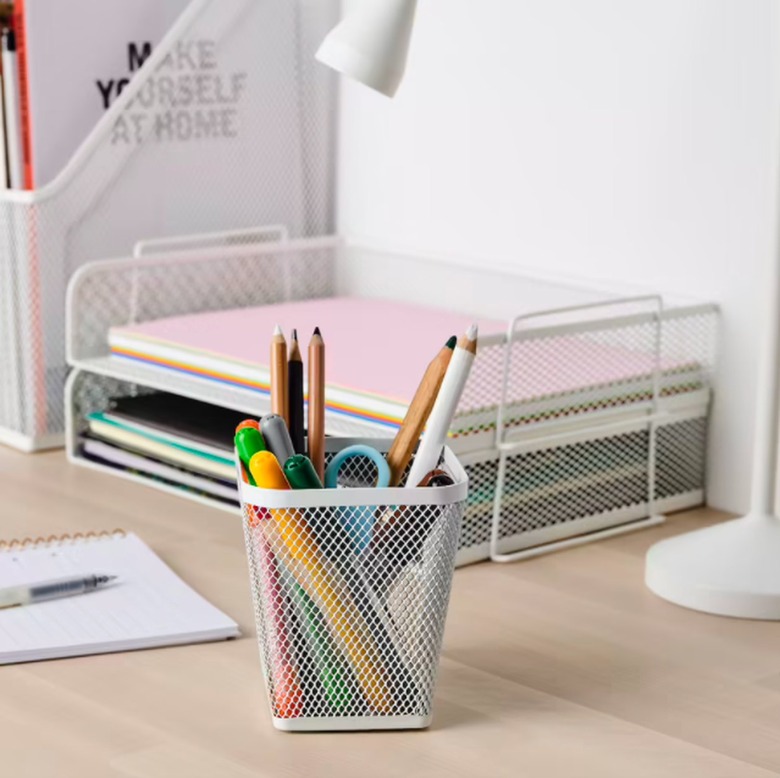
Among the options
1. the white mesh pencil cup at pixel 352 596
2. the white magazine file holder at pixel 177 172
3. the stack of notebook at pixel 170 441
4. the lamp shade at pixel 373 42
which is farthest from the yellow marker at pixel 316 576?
the white magazine file holder at pixel 177 172

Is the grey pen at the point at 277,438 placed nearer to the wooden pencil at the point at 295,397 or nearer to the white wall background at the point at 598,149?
the wooden pencil at the point at 295,397

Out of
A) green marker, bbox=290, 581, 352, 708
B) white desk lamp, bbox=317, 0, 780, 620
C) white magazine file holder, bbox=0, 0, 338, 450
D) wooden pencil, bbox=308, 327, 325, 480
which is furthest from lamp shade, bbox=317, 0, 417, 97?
white magazine file holder, bbox=0, 0, 338, 450

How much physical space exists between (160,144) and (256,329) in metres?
0.24

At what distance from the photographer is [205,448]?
55.8 inches

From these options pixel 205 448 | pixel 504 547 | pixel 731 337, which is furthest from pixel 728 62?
pixel 205 448

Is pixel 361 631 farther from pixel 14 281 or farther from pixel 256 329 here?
pixel 14 281

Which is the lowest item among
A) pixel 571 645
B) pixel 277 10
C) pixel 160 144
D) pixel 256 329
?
pixel 571 645

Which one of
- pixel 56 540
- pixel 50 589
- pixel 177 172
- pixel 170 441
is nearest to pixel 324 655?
pixel 50 589

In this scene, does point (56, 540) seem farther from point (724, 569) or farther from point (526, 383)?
point (724, 569)

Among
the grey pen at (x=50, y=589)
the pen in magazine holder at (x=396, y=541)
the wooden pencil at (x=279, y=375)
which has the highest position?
the wooden pencil at (x=279, y=375)

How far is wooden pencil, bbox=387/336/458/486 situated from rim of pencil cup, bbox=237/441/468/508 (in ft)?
0.20

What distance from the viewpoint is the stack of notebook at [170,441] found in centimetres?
141

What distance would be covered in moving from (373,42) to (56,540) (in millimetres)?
454

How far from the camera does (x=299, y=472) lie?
3.00 feet
